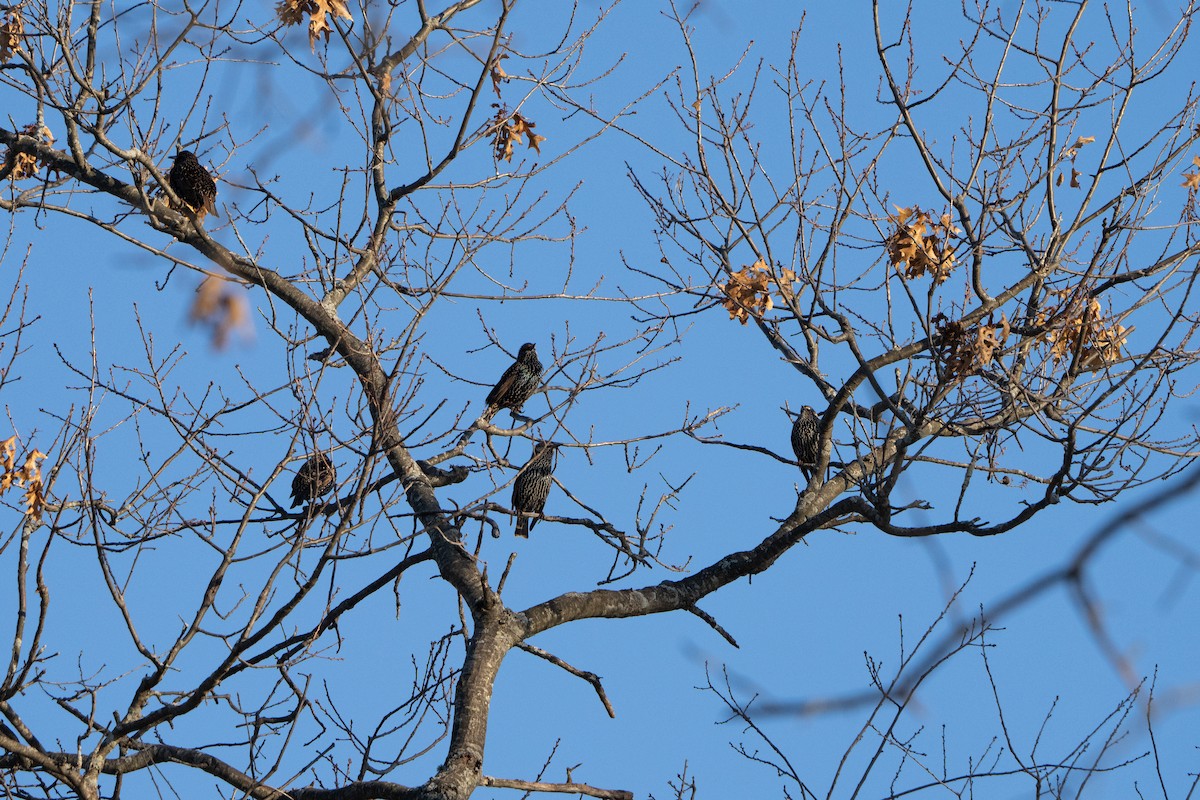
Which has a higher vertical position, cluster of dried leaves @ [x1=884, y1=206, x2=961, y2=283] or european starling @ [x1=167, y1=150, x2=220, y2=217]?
european starling @ [x1=167, y1=150, x2=220, y2=217]

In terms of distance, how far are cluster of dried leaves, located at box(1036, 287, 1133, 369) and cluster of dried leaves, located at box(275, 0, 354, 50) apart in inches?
131

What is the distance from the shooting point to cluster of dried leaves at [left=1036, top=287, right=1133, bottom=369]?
488 centimetres

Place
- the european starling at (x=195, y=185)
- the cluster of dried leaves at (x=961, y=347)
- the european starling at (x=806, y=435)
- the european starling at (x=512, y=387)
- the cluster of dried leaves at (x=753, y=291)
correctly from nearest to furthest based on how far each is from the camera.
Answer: the cluster of dried leaves at (x=961, y=347) → the cluster of dried leaves at (x=753, y=291) → the european starling at (x=195, y=185) → the european starling at (x=512, y=387) → the european starling at (x=806, y=435)

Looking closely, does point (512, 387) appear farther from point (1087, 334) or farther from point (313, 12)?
point (1087, 334)

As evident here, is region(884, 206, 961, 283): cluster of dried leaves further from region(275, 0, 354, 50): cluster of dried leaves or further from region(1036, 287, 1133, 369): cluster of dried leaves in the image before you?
region(275, 0, 354, 50): cluster of dried leaves

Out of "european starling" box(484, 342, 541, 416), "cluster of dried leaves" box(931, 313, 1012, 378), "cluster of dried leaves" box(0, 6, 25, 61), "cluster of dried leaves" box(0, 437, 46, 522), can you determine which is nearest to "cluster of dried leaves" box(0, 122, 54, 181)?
"cluster of dried leaves" box(0, 6, 25, 61)

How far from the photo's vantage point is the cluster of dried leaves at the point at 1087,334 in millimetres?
4884

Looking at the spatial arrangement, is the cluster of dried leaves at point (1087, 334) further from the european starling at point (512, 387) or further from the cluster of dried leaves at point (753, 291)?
the european starling at point (512, 387)

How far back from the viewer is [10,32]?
5.30m

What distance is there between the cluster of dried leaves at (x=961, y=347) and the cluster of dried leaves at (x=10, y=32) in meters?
3.99

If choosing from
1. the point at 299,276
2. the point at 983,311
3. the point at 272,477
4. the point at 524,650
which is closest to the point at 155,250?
the point at 299,276

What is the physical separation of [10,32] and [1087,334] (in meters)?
4.67

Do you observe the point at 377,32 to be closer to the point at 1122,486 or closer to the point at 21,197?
the point at 21,197

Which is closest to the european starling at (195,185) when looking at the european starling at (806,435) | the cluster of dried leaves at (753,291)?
the cluster of dried leaves at (753,291)
